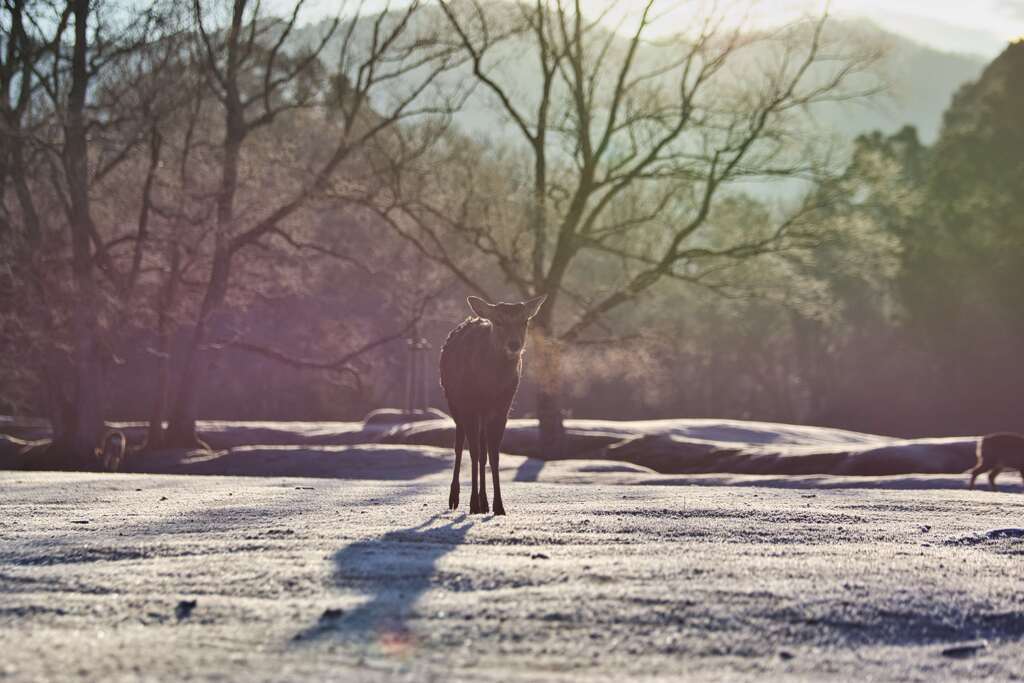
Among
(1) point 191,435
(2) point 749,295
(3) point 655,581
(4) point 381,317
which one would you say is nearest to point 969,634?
(3) point 655,581

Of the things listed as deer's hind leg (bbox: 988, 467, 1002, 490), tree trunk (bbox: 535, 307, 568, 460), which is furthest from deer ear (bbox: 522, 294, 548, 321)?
tree trunk (bbox: 535, 307, 568, 460)

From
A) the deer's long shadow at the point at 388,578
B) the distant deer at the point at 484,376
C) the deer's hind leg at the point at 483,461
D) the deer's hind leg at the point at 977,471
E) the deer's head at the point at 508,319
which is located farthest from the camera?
the deer's hind leg at the point at 977,471

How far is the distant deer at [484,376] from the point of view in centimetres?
1045

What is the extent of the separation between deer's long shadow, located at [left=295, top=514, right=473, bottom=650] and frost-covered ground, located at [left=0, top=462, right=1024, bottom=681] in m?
0.02

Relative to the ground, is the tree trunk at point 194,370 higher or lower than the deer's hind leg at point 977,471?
higher

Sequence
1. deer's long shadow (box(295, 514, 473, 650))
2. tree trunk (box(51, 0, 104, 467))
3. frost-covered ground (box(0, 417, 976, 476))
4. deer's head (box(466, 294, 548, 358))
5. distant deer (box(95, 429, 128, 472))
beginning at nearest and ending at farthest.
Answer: deer's long shadow (box(295, 514, 473, 650)) < deer's head (box(466, 294, 548, 358)) < frost-covered ground (box(0, 417, 976, 476)) < distant deer (box(95, 429, 128, 472)) < tree trunk (box(51, 0, 104, 467))

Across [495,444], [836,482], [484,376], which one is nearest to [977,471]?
[836,482]

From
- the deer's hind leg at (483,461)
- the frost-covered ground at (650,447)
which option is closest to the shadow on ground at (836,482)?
the frost-covered ground at (650,447)

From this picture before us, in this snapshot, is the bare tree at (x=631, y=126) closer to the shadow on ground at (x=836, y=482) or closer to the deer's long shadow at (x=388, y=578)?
the shadow on ground at (x=836, y=482)

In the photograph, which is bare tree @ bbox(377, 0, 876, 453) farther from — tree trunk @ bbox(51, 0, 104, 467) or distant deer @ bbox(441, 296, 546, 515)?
distant deer @ bbox(441, 296, 546, 515)

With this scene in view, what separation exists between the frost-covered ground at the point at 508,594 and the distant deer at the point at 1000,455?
28.7 ft

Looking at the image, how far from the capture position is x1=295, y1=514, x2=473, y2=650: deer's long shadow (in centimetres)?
567

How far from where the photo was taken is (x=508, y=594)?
6527mm

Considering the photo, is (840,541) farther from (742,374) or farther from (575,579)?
(742,374)
